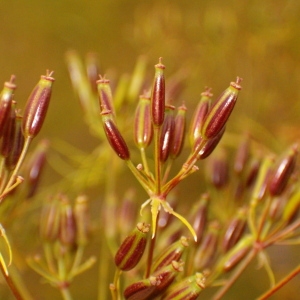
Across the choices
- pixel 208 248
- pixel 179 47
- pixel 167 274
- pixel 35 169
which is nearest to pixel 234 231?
pixel 208 248

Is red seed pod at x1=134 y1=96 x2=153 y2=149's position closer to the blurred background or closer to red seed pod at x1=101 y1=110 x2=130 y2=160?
red seed pod at x1=101 y1=110 x2=130 y2=160


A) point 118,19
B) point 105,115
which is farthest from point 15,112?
point 118,19

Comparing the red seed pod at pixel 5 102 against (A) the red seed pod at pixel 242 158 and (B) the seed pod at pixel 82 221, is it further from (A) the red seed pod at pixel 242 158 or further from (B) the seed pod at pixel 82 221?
(A) the red seed pod at pixel 242 158

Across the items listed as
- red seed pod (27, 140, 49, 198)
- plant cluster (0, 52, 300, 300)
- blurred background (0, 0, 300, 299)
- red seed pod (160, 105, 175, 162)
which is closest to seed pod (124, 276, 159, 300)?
plant cluster (0, 52, 300, 300)

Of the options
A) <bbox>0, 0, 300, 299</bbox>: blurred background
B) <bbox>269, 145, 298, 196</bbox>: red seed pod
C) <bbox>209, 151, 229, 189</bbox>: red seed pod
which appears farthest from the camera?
<bbox>0, 0, 300, 299</bbox>: blurred background

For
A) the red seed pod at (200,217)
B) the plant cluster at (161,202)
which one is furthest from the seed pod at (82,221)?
the red seed pod at (200,217)
